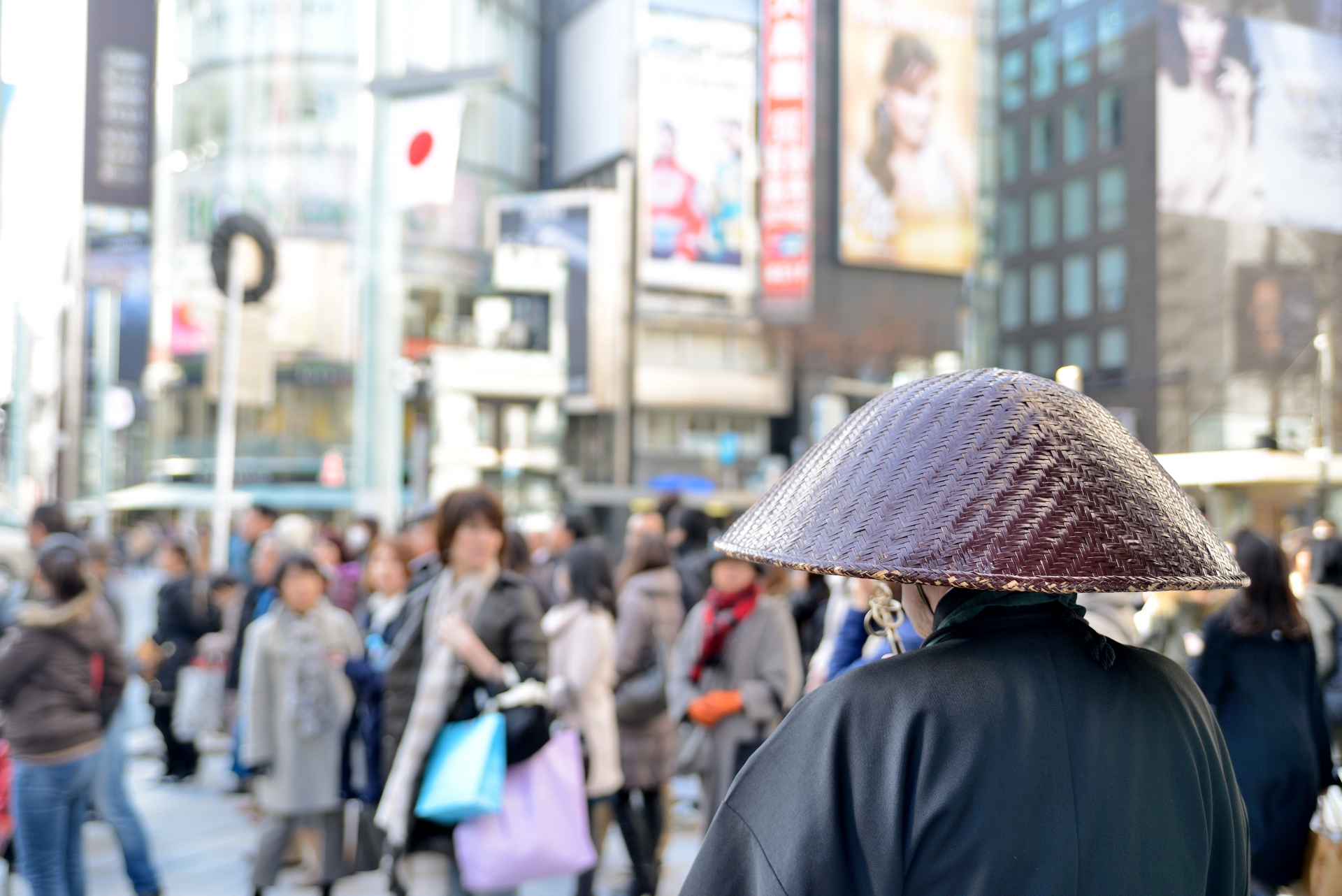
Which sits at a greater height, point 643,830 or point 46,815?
point 46,815

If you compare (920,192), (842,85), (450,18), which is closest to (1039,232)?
(920,192)

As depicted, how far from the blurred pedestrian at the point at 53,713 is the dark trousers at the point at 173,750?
11.2 feet

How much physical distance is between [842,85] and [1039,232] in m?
9.15

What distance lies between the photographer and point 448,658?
12.3 ft

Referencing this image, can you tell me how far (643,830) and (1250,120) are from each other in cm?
483

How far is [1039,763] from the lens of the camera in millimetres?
1193

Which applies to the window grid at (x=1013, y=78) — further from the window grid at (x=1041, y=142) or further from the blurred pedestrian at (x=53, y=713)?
the blurred pedestrian at (x=53, y=713)

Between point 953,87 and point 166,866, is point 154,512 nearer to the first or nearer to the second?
point 953,87

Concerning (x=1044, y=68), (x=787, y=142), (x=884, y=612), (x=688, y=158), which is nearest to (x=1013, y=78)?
(x=1044, y=68)

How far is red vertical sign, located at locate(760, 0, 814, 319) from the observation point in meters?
37.5

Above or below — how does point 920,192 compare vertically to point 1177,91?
above

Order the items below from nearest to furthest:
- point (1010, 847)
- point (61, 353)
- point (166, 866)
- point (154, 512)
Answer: point (1010, 847) < point (166, 866) < point (154, 512) < point (61, 353)

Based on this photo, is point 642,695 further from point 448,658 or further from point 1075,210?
point 1075,210

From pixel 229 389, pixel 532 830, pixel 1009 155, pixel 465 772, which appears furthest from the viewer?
pixel 1009 155
